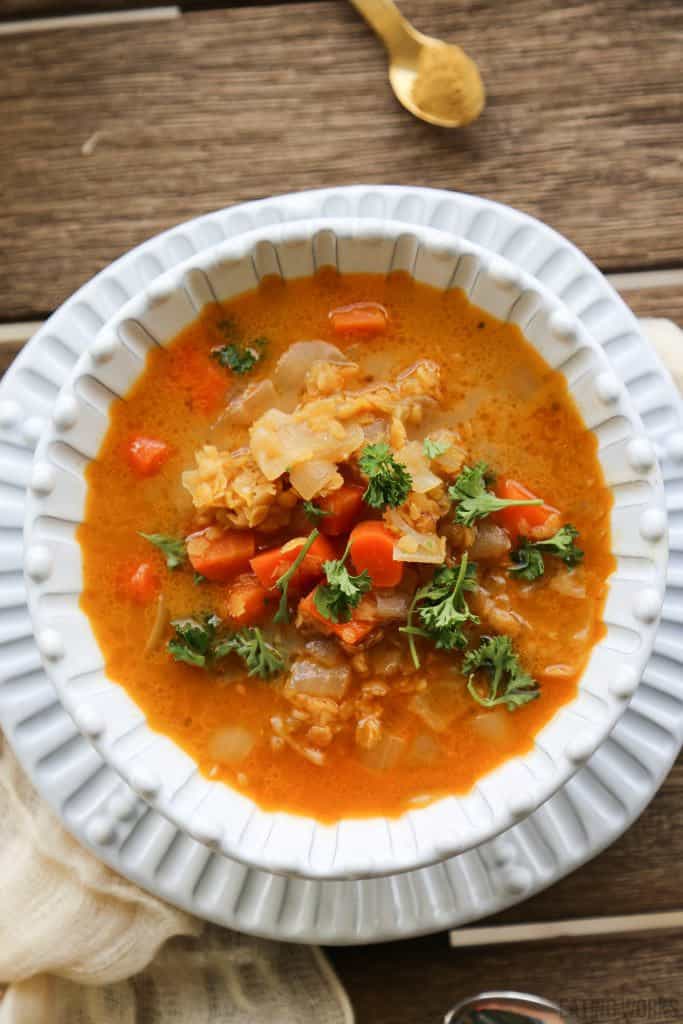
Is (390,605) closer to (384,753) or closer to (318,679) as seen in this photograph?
(318,679)

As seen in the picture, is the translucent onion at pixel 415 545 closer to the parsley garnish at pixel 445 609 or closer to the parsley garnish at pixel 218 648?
the parsley garnish at pixel 445 609

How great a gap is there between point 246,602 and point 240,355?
0.70 meters

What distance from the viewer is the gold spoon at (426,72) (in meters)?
3.30

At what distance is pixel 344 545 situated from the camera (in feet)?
8.95

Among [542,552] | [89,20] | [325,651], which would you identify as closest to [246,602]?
[325,651]

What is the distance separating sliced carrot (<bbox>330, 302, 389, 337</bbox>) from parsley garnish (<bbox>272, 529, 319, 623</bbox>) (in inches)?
23.0

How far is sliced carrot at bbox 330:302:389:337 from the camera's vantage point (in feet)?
9.12

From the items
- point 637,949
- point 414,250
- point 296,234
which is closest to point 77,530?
point 296,234

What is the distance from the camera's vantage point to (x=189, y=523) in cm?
278

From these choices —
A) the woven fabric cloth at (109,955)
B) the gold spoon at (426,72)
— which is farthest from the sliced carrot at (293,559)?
the gold spoon at (426,72)

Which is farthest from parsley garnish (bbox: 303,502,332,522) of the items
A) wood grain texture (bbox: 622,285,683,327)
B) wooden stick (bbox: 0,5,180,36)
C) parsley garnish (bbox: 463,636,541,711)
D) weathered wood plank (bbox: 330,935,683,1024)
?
wooden stick (bbox: 0,5,180,36)

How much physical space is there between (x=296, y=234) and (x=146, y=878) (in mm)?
1906

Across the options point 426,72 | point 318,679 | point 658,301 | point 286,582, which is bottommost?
point 318,679

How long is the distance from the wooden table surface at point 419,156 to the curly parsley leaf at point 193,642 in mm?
1377
